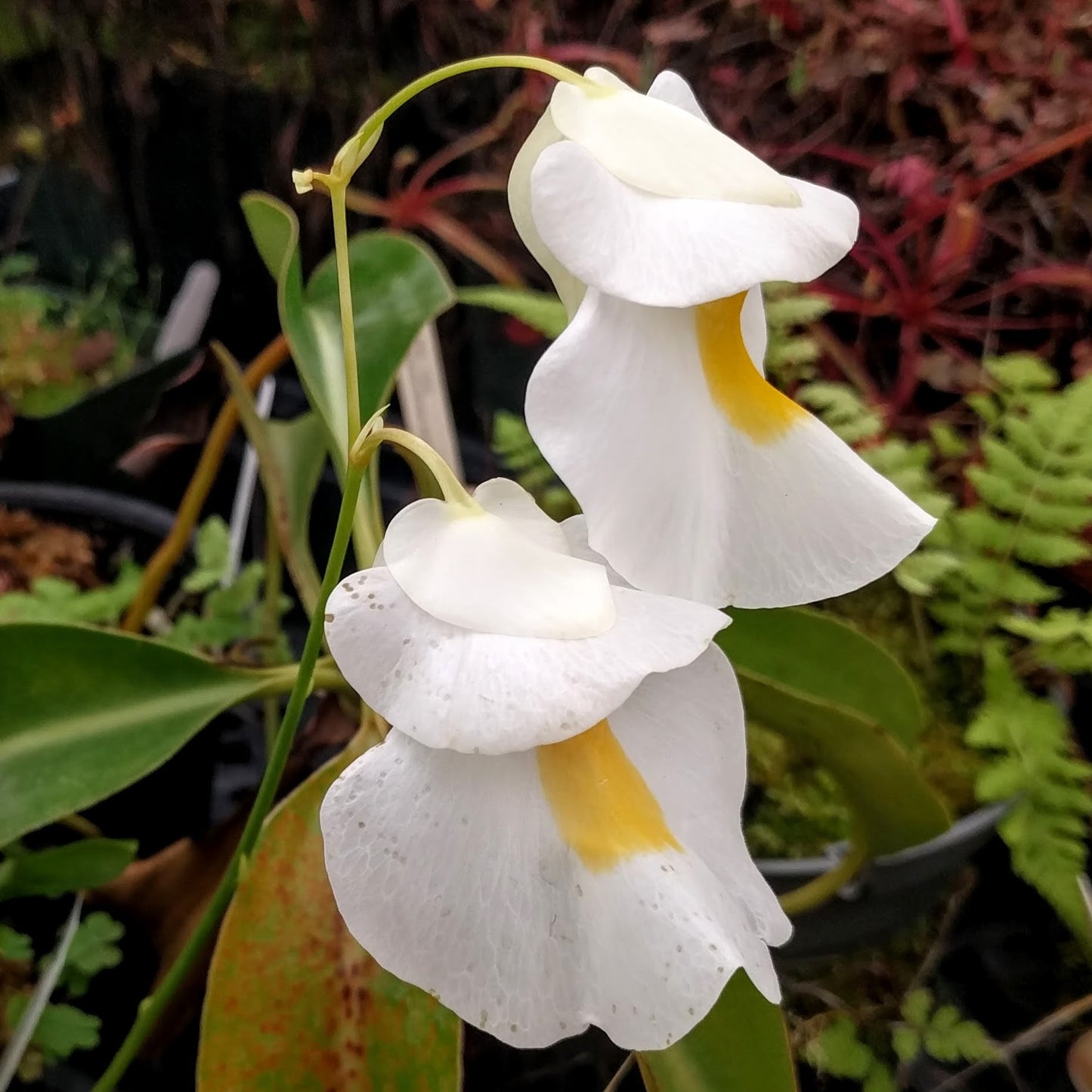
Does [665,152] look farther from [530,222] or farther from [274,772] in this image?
[274,772]

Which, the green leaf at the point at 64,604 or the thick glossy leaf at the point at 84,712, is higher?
the thick glossy leaf at the point at 84,712

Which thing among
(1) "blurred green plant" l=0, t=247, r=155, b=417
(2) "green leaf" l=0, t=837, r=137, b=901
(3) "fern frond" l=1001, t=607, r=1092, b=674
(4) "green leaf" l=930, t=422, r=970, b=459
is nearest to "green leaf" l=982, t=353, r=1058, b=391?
(4) "green leaf" l=930, t=422, r=970, b=459

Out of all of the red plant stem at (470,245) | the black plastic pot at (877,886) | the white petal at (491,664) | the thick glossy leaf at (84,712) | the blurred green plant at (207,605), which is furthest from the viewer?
the red plant stem at (470,245)

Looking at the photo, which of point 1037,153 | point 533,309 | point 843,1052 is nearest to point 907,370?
point 1037,153

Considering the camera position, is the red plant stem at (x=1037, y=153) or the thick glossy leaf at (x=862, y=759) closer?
the thick glossy leaf at (x=862, y=759)

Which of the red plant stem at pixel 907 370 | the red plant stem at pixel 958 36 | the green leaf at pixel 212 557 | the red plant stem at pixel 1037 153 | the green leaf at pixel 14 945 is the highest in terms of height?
the red plant stem at pixel 958 36

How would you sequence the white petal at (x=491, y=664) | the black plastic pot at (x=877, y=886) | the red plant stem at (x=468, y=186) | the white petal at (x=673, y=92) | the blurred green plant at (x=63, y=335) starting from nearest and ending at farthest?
the white petal at (x=491, y=664), the white petal at (x=673, y=92), the black plastic pot at (x=877, y=886), the red plant stem at (x=468, y=186), the blurred green plant at (x=63, y=335)

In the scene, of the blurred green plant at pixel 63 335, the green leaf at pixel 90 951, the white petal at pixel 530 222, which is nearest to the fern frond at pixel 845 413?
the white petal at pixel 530 222

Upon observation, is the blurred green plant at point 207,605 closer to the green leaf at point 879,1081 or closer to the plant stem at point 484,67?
the plant stem at point 484,67
